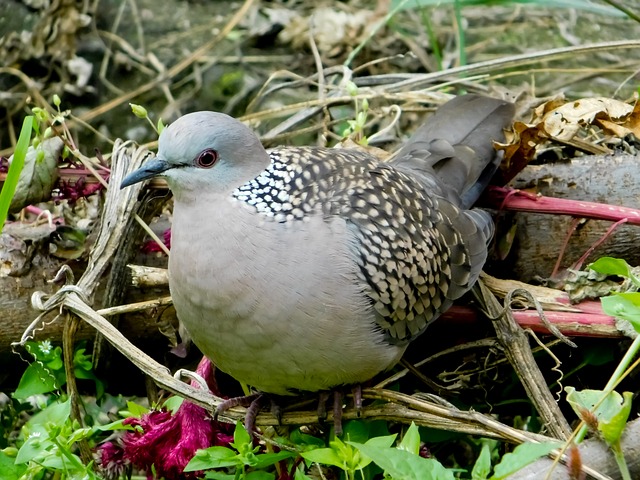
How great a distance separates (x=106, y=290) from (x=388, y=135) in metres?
1.35

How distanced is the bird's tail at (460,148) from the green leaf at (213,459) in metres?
1.10

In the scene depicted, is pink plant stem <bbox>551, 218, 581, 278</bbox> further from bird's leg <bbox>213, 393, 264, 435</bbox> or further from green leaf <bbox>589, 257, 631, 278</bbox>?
bird's leg <bbox>213, 393, 264, 435</bbox>

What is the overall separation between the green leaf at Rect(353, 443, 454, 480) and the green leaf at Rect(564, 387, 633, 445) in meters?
0.35

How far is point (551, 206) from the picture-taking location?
2951mm

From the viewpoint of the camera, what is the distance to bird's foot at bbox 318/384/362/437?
2.46 metres

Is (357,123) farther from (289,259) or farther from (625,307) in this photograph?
(625,307)

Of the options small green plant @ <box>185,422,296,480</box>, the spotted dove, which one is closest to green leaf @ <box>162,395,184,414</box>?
the spotted dove

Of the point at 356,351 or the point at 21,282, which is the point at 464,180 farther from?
the point at 21,282

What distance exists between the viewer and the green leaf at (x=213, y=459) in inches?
85.7

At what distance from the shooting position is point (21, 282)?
2861mm

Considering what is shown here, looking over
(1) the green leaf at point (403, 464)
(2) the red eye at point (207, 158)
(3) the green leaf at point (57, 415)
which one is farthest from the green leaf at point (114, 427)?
(1) the green leaf at point (403, 464)

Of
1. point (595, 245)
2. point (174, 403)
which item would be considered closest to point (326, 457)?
point (174, 403)

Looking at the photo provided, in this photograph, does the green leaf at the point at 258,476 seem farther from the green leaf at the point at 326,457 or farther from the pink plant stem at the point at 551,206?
the pink plant stem at the point at 551,206

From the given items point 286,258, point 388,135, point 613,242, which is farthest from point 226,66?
point 286,258
